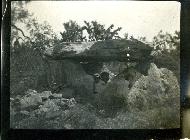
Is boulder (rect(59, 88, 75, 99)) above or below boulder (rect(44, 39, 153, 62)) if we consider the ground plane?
below

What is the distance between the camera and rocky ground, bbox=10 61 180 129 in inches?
38.0

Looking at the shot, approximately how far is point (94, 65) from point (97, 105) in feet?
0.40

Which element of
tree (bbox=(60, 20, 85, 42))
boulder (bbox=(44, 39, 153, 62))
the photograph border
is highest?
tree (bbox=(60, 20, 85, 42))

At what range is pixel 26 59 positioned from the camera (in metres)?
0.96

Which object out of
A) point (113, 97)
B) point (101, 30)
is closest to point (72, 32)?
point (101, 30)

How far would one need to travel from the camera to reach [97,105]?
0.97m

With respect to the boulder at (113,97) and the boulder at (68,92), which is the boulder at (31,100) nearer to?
the boulder at (68,92)

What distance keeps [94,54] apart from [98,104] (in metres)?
0.15

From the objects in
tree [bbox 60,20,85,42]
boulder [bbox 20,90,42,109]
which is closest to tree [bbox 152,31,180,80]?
tree [bbox 60,20,85,42]

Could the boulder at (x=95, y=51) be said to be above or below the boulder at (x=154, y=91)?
above

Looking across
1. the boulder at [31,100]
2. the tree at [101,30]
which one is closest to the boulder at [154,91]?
the tree at [101,30]

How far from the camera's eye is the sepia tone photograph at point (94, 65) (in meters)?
0.97

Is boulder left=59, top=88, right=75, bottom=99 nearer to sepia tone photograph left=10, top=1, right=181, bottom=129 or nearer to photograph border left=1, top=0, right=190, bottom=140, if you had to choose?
sepia tone photograph left=10, top=1, right=181, bottom=129

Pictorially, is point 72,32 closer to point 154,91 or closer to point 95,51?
point 95,51
